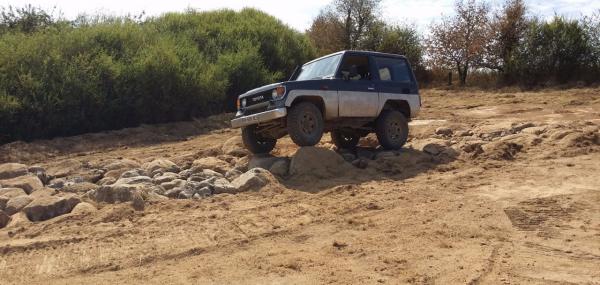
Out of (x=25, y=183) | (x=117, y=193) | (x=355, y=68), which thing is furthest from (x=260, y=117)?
(x=25, y=183)

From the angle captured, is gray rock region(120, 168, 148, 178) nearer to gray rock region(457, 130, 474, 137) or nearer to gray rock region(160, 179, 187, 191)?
gray rock region(160, 179, 187, 191)

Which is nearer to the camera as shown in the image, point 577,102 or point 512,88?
point 577,102

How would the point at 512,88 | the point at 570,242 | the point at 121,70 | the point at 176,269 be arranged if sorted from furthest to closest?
the point at 512,88, the point at 121,70, the point at 570,242, the point at 176,269

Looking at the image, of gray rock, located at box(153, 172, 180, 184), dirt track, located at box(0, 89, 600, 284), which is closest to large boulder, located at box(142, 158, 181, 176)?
gray rock, located at box(153, 172, 180, 184)

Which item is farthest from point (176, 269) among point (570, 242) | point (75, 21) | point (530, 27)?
point (530, 27)

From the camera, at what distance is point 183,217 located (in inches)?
269

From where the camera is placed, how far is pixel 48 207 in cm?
712

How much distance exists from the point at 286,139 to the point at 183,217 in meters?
6.05

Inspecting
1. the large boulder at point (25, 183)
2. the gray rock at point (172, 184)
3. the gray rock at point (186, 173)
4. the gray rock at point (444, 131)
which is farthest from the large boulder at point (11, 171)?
the gray rock at point (444, 131)

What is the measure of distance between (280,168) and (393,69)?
3260mm

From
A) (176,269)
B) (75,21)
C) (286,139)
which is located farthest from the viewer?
(75,21)

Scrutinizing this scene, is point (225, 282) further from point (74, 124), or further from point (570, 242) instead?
point (74, 124)

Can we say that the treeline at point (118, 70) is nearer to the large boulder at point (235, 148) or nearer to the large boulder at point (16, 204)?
the large boulder at point (235, 148)

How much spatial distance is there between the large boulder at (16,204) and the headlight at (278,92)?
13.0 feet
